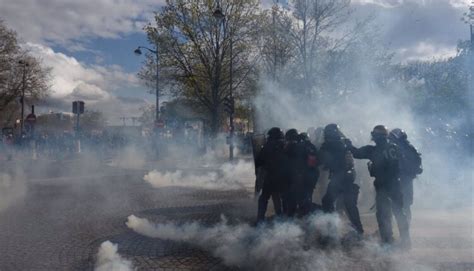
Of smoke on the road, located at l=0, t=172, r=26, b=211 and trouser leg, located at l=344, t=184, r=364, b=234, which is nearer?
trouser leg, located at l=344, t=184, r=364, b=234

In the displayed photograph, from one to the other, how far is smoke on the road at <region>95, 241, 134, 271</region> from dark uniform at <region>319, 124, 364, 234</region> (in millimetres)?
2867

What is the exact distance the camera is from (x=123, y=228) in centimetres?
649

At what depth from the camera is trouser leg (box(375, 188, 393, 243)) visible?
17.7ft

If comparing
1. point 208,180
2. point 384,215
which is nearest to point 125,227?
point 384,215

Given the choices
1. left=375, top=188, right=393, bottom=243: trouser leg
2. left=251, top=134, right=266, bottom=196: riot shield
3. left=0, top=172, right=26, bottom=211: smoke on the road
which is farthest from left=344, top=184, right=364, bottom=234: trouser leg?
left=0, top=172, right=26, bottom=211: smoke on the road

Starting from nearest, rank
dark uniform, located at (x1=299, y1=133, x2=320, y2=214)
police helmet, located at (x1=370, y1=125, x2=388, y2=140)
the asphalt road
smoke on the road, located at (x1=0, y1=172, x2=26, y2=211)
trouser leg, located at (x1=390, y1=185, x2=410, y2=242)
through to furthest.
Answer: the asphalt road < trouser leg, located at (x1=390, y1=185, x2=410, y2=242) < police helmet, located at (x1=370, y1=125, x2=388, y2=140) < dark uniform, located at (x1=299, y1=133, x2=320, y2=214) < smoke on the road, located at (x1=0, y1=172, x2=26, y2=211)

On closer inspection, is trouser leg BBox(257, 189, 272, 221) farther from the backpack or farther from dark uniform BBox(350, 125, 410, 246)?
the backpack

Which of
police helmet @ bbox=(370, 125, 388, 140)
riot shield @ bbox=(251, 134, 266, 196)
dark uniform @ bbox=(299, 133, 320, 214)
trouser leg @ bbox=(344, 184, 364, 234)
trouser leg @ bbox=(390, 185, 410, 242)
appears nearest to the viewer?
trouser leg @ bbox=(390, 185, 410, 242)

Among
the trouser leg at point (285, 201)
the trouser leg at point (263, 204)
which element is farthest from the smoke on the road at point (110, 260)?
the trouser leg at point (285, 201)

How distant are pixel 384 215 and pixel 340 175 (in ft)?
2.63

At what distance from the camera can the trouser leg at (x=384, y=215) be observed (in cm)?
541

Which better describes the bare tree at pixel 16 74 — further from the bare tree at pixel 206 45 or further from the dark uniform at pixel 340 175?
the dark uniform at pixel 340 175

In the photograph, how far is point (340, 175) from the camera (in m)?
5.86

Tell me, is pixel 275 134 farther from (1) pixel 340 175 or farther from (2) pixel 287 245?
(2) pixel 287 245
